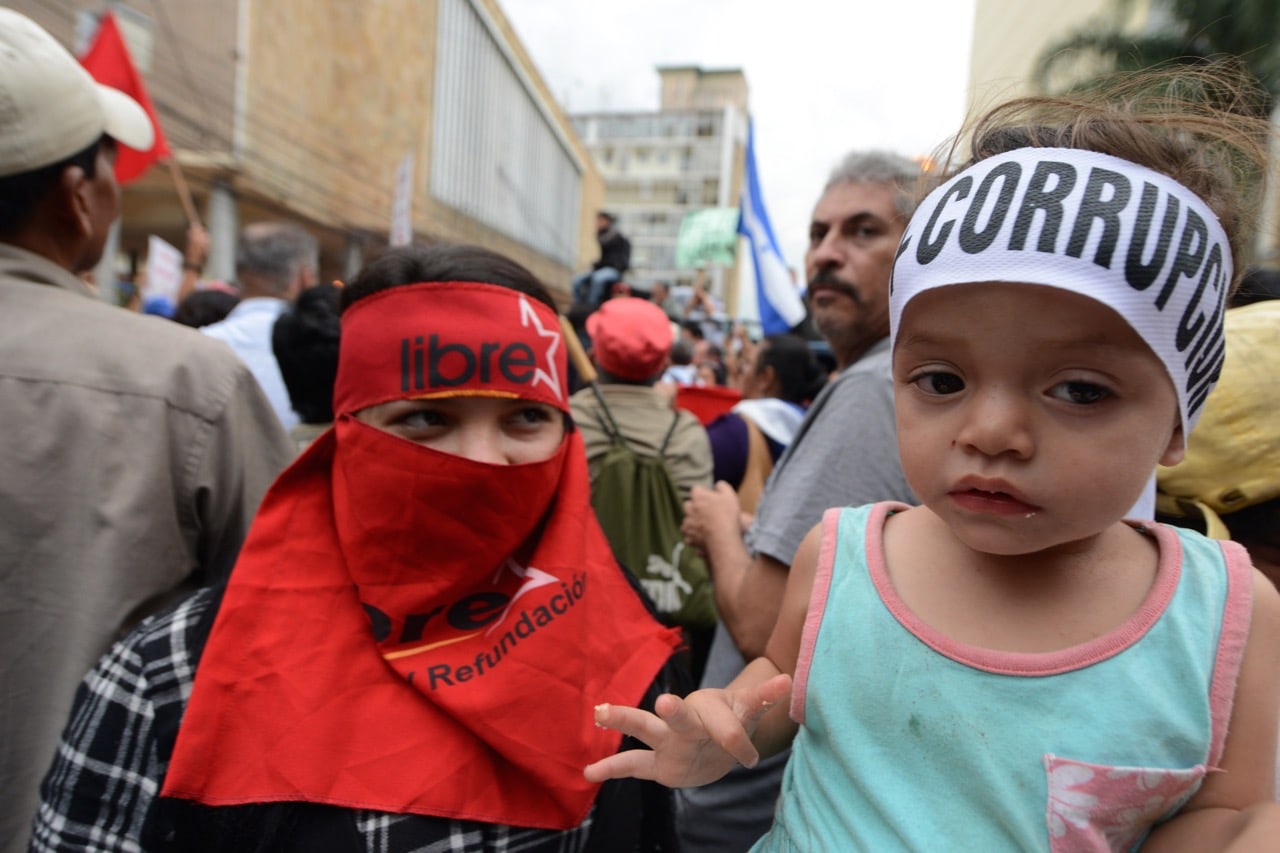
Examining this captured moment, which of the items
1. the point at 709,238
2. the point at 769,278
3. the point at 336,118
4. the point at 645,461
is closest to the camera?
the point at 645,461

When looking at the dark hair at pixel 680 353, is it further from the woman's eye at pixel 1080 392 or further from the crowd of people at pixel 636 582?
the woman's eye at pixel 1080 392

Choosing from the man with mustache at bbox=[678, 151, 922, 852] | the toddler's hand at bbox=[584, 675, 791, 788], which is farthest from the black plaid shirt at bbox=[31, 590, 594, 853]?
the man with mustache at bbox=[678, 151, 922, 852]

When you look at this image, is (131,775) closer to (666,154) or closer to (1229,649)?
(1229,649)

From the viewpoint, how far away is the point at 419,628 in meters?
1.44

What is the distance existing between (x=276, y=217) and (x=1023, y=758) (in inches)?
846

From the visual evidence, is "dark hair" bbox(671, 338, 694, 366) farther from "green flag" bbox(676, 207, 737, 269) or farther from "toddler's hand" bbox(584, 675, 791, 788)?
"toddler's hand" bbox(584, 675, 791, 788)

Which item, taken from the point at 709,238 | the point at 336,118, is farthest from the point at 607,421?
the point at 336,118

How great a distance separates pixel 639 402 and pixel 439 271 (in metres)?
1.96

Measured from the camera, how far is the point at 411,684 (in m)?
1.39

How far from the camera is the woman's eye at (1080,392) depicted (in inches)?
36.4

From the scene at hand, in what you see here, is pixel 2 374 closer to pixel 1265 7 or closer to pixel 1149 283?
pixel 1149 283

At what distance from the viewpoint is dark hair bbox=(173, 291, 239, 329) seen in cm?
495

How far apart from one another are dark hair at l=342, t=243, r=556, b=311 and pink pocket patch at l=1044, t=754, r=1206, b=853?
1.28 metres

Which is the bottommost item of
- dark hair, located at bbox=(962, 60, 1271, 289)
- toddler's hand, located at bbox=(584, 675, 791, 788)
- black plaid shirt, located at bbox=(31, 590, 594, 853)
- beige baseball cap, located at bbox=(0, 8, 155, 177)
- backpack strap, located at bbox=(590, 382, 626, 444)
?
backpack strap, located at bbox=(590, 382, 626, 444)
